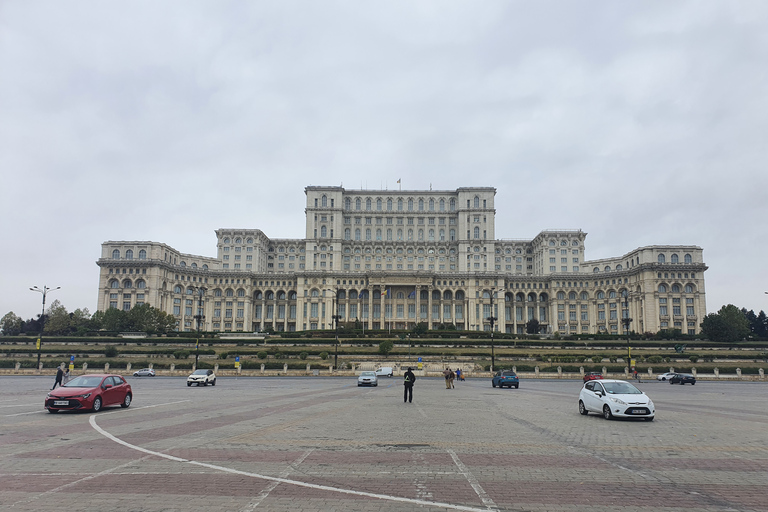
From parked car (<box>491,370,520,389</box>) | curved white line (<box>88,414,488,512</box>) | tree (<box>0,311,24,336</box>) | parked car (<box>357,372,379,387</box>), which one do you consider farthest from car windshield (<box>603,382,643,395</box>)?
tree (<box>0,311,24,336</box>)

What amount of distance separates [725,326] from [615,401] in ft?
272

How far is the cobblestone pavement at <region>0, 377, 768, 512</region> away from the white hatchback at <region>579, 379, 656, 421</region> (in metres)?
0.50

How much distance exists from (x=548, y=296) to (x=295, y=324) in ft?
200

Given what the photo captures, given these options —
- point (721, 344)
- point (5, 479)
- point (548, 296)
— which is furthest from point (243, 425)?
point (548, 296)

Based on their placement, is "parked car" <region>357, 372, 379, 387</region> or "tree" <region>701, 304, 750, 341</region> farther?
"tree" <region>701, 304, 750, 341</region>

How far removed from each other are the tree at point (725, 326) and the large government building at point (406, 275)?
18279 mm

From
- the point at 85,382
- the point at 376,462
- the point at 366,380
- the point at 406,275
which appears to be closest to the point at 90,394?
the point at 85,382

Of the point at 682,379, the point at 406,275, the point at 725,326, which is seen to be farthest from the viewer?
the point at 406,275

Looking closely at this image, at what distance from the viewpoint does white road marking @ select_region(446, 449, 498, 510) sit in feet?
24.2

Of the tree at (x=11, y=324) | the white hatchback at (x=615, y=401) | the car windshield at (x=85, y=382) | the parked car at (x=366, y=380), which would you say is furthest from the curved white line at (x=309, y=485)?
the tree at (x=11, y=324)

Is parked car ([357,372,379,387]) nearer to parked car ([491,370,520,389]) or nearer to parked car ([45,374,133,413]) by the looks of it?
parked car ([491,370,520,389])

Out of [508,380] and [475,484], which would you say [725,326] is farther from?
[475,484]

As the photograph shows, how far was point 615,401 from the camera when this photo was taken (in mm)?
17734

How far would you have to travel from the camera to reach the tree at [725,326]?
280ft
